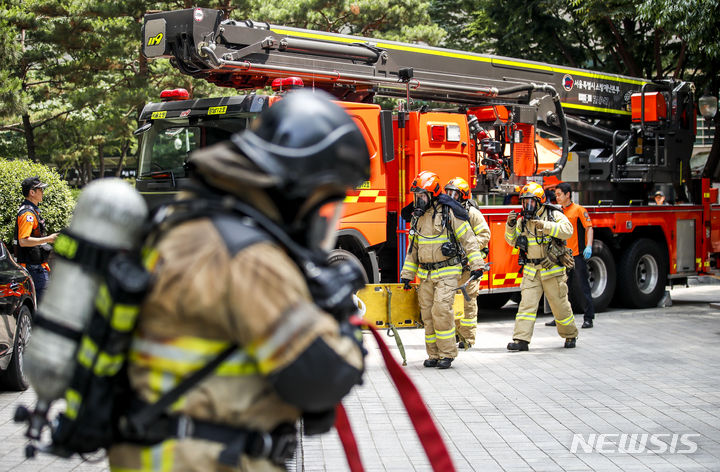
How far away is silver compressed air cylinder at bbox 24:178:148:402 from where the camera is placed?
2.35 m

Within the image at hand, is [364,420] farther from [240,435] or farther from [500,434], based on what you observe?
[240,435]

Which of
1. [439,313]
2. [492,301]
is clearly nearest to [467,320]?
[439,313]

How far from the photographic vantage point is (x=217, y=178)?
2.35 m

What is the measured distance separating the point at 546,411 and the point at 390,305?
2.61 m

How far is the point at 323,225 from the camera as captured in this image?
2.47 m

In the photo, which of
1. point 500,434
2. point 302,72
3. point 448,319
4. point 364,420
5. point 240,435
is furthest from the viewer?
point 302,72

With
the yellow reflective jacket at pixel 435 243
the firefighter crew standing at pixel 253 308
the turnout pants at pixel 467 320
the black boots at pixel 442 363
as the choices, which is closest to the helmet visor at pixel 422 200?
the yellow reflective jacket at pixel 435 243

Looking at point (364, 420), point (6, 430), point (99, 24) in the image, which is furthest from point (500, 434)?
point (99, 24)

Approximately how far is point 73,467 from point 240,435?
3.86 meters

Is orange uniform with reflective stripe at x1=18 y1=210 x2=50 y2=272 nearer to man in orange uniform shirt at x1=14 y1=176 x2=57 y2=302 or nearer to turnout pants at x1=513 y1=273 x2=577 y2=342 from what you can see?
man in orange uniform shirt at x1=14 y1=176 x2=57 y2=302

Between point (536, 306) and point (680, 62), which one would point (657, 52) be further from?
point (536, 306)

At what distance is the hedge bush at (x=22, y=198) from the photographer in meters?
13.0

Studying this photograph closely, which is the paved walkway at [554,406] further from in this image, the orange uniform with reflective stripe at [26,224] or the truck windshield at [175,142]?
the orange uniform with reflective stripe at [26,224]

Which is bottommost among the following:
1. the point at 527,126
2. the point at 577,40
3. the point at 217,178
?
the point at 217,178
